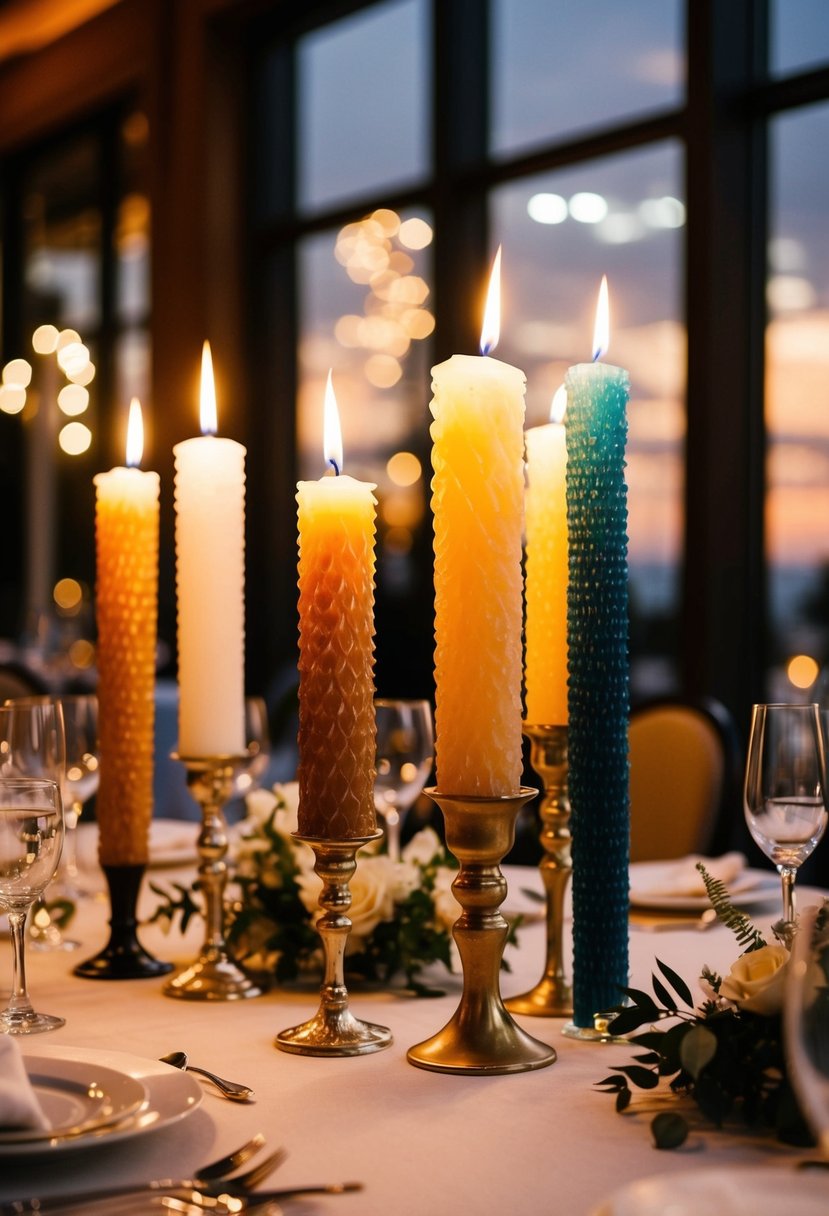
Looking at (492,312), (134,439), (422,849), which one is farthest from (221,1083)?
(134,439)

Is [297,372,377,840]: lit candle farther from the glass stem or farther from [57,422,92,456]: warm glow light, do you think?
[57,422,92,456]: warm glow light

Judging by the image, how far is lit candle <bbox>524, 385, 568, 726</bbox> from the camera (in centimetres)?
128

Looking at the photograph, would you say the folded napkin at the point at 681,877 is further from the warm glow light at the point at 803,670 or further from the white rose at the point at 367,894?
the warm glow light at the point at 803,670

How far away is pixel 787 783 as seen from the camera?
129 centimetres

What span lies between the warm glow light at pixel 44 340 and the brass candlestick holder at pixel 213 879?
23.6 feet

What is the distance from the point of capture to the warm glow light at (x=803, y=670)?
411 centimetres

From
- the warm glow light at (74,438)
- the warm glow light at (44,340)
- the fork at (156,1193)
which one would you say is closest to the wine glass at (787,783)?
the fork at (156,1193)

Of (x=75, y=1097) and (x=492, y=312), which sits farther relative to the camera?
(x=492, y=312)

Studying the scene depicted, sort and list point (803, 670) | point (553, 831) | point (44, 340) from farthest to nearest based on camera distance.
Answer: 1. point (44, 340)
2. point (803, 670)
3. point (553, 831)

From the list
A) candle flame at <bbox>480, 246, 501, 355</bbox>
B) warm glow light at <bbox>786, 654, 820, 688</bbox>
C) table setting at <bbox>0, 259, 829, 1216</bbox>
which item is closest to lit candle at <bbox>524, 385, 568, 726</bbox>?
table setting at <bbox>0, 259, 829, 1216</bbox>

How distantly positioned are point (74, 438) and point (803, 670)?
5105mm

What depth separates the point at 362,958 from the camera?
A: 1336 mm

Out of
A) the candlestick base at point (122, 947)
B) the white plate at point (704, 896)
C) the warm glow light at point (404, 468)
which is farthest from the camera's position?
the warm glow light at point (404, 468)

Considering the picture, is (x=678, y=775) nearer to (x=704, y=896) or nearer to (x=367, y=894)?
(x=704, y=896)
